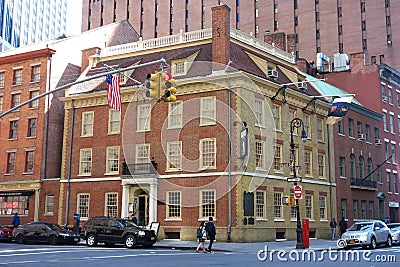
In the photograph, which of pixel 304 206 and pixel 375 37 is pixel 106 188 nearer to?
pixel 304 206

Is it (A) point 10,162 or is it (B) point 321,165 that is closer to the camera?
(B) point 321,165

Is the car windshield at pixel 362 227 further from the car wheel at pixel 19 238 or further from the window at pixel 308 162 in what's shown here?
the car wheel at pixel 19 238

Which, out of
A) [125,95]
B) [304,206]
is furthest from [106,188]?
[304,206]

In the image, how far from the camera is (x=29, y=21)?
112938mm

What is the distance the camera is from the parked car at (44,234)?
30562 millimetres

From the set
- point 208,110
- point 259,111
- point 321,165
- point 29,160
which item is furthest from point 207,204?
point 29,160

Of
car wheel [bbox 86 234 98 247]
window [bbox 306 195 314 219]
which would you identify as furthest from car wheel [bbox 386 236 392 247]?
car wheel [bbox 86 234 98 247]

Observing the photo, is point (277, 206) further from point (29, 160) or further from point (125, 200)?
point (29, 160)

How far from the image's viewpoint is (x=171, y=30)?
91062mm

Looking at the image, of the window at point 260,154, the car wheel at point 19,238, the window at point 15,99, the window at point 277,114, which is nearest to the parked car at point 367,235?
the window at point 260,154

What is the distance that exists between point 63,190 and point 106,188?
4.33m

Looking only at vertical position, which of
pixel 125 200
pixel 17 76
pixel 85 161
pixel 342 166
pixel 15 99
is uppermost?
pixel 17 76

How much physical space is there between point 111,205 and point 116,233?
10.7 meters

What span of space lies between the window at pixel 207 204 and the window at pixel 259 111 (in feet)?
20.2
